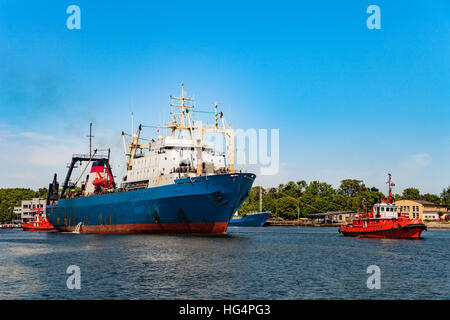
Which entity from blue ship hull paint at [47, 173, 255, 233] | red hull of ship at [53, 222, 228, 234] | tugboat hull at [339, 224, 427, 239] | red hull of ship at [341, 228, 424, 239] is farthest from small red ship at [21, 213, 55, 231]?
red hull of ship at [341, 228, 424, 239]

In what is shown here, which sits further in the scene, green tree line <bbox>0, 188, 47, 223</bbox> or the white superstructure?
green tree line <bbox>0, 188, 47, 223</bbox>

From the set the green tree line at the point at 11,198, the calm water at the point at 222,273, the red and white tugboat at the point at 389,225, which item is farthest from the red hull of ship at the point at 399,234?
the green tree line at the point at 11,198

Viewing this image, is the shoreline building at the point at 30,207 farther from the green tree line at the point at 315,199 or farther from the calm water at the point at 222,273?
the calm water at the point at 222,273

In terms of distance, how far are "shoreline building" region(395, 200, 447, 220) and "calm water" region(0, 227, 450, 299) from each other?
8837 cm

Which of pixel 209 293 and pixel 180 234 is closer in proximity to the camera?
pixel 209 293

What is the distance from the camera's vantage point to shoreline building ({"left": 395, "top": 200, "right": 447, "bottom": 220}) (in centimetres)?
12462

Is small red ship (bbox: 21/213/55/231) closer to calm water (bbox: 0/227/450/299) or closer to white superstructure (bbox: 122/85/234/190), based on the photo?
white superstructure (bbox: 122/85/234/190)

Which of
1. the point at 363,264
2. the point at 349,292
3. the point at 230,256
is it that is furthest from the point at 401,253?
the point at 349,292

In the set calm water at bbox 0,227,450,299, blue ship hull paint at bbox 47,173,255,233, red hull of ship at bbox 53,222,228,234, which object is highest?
blue ship hull paint at bbox 47,173,255,233

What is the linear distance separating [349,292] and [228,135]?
137ft

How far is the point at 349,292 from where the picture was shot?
899 inches
